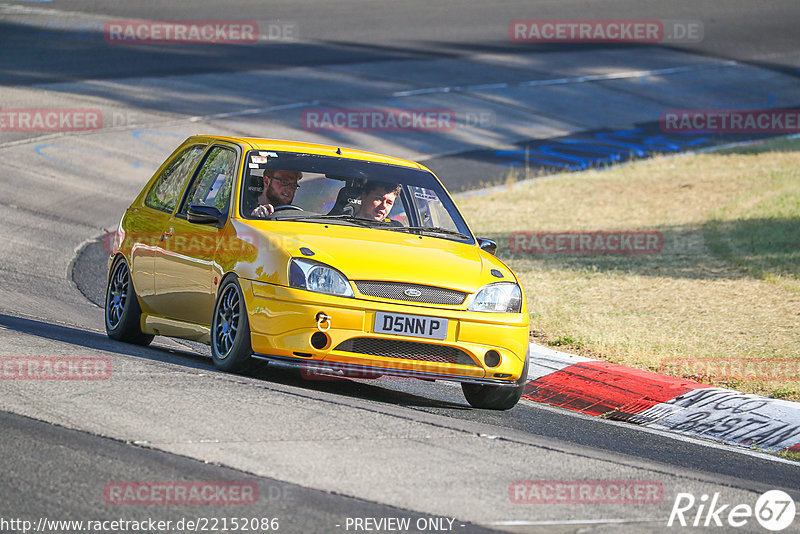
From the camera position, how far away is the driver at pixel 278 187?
841cm

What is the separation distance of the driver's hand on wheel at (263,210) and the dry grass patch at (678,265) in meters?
3.33

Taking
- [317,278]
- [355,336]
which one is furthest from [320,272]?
[355,336]

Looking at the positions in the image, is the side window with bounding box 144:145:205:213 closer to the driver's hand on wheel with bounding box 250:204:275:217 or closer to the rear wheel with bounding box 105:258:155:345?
the rear wheel with bounding box 105:258:155:345

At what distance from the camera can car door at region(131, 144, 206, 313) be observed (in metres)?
9.03

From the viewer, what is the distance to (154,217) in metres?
9.26

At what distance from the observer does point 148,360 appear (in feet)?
26.6

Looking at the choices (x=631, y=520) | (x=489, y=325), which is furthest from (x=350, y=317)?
(x=631, y=520)

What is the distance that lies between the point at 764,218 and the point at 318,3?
28136mm

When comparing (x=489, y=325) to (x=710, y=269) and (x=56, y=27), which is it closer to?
(x=710, y=269)

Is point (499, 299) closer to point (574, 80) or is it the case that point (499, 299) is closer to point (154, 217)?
point (154, 217)
